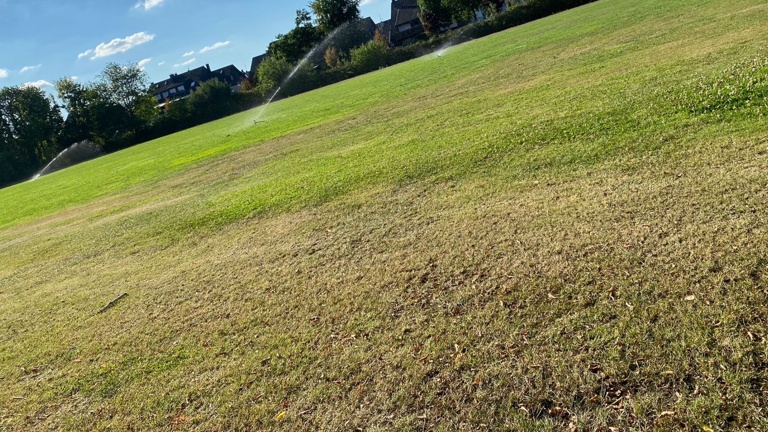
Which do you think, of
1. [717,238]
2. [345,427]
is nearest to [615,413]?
[345,427]

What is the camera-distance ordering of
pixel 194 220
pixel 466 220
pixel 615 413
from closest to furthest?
pixel 615 413, pixel 466 220, pixel 194 220

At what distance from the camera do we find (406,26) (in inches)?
3413

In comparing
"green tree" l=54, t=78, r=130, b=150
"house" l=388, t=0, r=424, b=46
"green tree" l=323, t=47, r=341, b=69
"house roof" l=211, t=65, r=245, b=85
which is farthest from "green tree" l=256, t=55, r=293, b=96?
"house roof" l=211, t=65, r=245, b=85

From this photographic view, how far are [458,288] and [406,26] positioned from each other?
89.5 m

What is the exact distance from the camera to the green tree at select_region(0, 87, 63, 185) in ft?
192

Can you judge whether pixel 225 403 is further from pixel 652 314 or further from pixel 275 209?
pixel 275 209

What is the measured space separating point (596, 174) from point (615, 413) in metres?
3.84

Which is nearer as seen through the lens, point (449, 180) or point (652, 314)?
point (652, 314)

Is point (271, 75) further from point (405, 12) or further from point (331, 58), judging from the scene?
point (405, 12)

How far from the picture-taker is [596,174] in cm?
599

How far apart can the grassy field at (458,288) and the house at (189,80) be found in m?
100

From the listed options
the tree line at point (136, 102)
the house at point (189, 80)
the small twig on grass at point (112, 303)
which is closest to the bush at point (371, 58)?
the tree line at point (136, 102)

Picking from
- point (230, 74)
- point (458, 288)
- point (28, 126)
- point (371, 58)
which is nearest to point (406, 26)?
point (371, 58)

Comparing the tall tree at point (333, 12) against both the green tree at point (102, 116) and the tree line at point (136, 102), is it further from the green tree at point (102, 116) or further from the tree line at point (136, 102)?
the green tree at point (102, 116)
